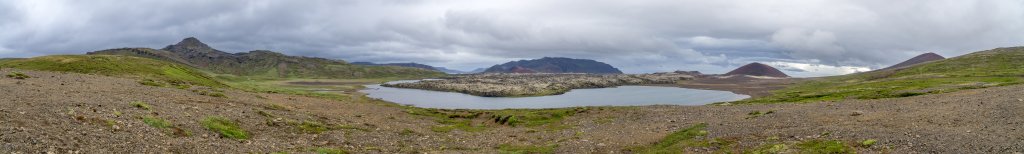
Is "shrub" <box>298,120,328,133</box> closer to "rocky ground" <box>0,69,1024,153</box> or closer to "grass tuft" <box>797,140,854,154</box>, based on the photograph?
"rocky ground" <box>0,69,1024,153</box>

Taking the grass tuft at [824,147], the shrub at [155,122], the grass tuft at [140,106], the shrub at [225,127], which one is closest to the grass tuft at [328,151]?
the shrub at [225,127]

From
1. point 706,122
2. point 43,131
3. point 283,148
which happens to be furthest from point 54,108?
point 706,122

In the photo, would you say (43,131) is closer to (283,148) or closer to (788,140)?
(283,148)

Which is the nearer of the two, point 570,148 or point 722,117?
point 570,148

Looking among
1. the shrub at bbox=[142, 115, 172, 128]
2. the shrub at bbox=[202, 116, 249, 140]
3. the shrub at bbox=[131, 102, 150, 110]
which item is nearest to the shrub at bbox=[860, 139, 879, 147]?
the shrub at bbox=[202, 116, 249, 140]

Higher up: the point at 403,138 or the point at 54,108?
the point at 54,108

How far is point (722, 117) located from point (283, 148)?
139 ft

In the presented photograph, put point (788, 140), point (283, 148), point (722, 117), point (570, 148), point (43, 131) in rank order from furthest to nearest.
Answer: point (722, 117) < point (570, 148) < point (788, 140) < point (283, 148) < point (43, 131)

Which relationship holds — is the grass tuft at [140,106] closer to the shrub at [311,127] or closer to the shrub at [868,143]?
the shrub at [311,127]

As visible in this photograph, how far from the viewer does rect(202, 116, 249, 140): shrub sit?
115 feet

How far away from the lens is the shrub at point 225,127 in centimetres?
3494

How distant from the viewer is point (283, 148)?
3158 cm

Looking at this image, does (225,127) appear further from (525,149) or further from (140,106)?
(525,149)

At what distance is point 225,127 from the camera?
120 feet
